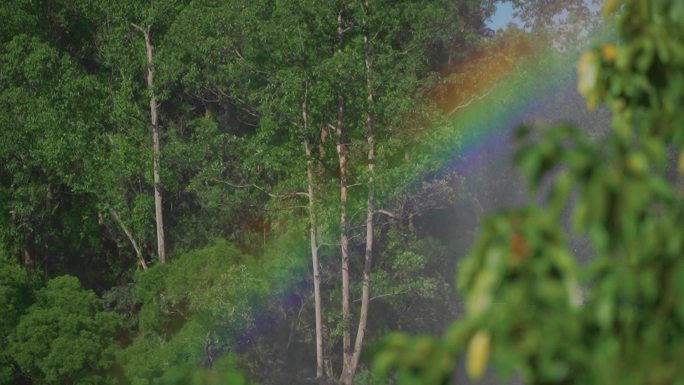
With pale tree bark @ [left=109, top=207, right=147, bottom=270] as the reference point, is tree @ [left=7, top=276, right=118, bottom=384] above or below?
below

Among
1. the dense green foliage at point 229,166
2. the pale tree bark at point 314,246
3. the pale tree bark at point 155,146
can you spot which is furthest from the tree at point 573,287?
the pale tree bark at point 155,146

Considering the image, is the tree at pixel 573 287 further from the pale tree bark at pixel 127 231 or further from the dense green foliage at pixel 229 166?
the pale tree bark at pixel 127 231

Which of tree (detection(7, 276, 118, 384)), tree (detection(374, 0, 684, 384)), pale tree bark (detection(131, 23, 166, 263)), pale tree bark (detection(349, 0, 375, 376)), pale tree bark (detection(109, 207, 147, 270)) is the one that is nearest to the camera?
tree (detection(374, 0, 684, 384))

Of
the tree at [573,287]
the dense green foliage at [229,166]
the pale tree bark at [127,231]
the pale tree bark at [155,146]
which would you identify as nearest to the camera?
the tree at [573,287]

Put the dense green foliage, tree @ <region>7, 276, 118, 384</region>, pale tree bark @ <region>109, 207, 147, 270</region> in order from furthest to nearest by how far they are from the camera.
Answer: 1. pale tree bark @ <region>109, 207, 147, 270</region>
2. the dense green foliage
3. tree @ <region>7, 276, 118, 384</region>

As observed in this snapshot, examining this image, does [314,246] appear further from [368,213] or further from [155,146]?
[155,146]

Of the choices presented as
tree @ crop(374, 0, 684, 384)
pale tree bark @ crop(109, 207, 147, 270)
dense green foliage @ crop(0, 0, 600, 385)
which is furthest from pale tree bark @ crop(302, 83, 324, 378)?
tree @ crop(374, 0, 684, 384)

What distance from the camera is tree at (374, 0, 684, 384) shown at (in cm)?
206

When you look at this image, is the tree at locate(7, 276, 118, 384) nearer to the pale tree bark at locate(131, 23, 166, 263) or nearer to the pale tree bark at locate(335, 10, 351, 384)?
the pale tree bark at locate(131, 23, 166, 263)

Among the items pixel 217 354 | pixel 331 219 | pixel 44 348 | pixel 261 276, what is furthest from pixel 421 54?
pixel 44 348

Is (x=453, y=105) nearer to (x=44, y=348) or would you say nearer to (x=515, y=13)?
(x=515, y=13)

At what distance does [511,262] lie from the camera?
2070 mm

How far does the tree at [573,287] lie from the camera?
2.06 m

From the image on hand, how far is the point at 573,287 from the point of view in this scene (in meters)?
2.12
